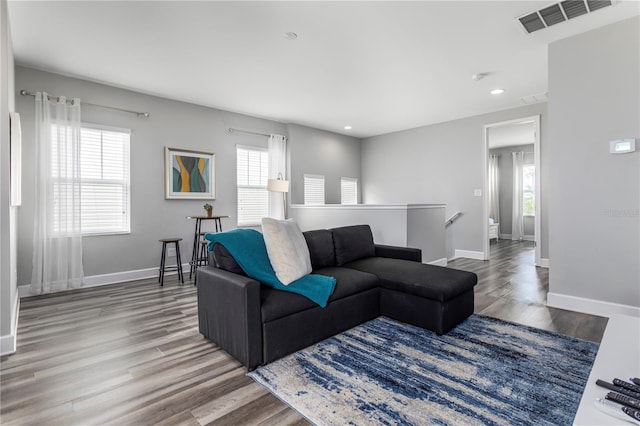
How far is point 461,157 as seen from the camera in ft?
20.7

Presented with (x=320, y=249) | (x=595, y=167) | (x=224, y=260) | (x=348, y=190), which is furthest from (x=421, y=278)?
(x=348, y=190)

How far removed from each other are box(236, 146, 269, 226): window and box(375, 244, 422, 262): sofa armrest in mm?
3007

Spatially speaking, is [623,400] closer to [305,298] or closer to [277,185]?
[305,298]

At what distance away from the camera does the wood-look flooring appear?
5.51ft

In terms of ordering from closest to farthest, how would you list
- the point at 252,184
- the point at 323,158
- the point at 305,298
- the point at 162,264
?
the point at 305,298 → the point at 162,264 → the point at 252,184 → the point at 323,158

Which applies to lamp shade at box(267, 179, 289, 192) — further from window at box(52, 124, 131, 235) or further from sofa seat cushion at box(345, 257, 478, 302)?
sofa seat cushion at box(345, 257, 478, 302)

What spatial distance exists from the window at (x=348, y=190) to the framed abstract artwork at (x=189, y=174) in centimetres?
337

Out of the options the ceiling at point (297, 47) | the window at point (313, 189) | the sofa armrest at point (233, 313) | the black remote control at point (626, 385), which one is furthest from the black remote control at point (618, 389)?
the window at point (313, 189)

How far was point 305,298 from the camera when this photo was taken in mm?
2359

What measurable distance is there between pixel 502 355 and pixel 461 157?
4842 mm

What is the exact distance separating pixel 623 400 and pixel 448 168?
19.2 feet

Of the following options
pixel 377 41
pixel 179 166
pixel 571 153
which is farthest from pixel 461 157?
pixel 179 166

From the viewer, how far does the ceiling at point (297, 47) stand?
277 centimetres

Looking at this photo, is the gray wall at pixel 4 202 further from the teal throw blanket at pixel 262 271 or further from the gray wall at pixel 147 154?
the gray wall at pixel 147 154
